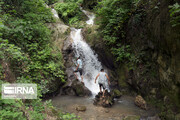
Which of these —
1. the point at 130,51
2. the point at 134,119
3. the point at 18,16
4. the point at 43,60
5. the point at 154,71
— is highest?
the point at 18,16

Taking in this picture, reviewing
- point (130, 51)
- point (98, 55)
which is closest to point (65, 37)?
point (98, 55)

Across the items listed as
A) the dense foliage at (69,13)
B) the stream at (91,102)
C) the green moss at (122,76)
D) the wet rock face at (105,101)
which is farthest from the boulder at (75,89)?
the dense foliage at (69,13)

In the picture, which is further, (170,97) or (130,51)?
(130,51)

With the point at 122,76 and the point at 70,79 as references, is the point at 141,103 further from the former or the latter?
the point at 70,79

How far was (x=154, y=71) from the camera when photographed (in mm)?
6625

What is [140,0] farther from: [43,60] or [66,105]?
[66,105]

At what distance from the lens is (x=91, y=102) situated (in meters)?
7.17

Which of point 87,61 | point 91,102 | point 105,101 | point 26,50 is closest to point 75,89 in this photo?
point 91,102

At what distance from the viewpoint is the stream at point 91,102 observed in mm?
5633

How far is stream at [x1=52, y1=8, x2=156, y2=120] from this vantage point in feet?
18.5

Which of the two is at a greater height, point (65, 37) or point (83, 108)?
point (65, 37)

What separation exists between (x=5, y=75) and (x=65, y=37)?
7.55 m

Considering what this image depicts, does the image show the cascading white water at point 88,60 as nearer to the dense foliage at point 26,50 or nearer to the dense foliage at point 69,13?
the dense foliage at point 26,50

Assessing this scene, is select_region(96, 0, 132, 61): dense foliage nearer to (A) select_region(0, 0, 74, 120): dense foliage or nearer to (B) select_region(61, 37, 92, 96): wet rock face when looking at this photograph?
(B) select_region(61, 37, 92, 96): wet rock face
